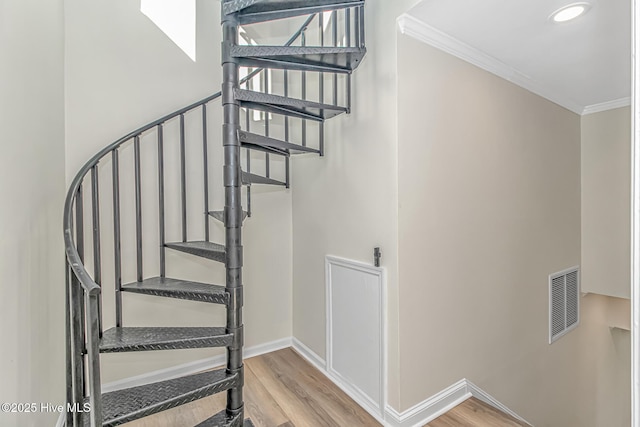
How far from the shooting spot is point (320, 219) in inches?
99.7

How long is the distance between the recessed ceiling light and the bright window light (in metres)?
2.48

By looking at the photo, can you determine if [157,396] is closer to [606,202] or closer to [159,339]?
[159,339]

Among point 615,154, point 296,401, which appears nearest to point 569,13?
point 615,154

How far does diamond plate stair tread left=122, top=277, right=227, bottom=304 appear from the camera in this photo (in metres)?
1.74

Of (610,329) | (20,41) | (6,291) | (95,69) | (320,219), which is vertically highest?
(95,69)

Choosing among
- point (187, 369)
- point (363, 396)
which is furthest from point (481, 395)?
point (187, 369)

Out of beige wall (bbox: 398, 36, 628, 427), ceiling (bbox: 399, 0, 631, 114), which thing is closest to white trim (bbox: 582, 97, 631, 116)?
beige wall (bbox: 398, 36, 628, 427)

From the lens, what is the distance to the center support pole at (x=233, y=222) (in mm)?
1681

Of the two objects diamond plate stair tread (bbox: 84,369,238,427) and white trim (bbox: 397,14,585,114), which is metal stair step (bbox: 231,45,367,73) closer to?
white trim (bbox: 397,14,585,114)

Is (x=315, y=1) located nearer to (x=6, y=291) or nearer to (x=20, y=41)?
(x=20, y=41)

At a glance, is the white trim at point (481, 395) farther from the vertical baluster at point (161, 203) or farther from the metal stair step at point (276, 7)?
the metal stair step at point (276, 7)

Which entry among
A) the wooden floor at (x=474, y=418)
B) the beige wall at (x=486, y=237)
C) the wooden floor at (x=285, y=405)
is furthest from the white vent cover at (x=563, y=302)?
the wooden floor at (x=285, y=405)

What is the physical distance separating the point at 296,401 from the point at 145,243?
5.22ft

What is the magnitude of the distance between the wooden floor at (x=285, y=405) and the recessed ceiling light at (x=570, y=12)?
2628 mm
